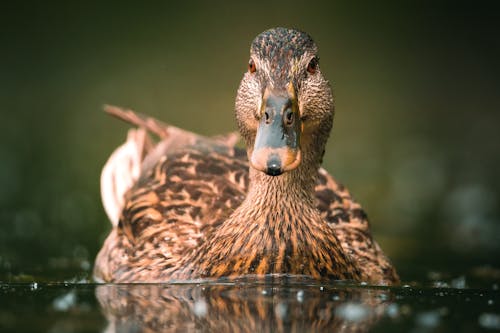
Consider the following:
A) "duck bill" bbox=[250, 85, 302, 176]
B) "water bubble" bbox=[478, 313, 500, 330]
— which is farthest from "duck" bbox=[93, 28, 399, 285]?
"water bubble" bbox=[478, 313, 500, 330]

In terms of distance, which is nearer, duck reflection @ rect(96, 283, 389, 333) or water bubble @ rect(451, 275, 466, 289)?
duck reflection @ rect(96, 283, 389, 333)

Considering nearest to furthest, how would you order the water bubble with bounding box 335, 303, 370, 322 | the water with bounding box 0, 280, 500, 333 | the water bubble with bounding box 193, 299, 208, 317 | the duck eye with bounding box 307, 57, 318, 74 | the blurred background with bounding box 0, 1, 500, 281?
the water with bounding box 0, 280, 500, 333 < the water bubble with bounding box 335, 303, 370, 322 < the water bubble with bounding box 193, 299, 208, 317 < the duck eye with bounding box 307, 57, 318, 74 < the blurred background with bounding box 0, 1, 500, 281

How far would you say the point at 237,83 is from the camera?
13.0 meters

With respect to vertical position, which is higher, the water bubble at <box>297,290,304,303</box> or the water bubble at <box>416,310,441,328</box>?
the water bubble at <box>297,290,304,303</box>

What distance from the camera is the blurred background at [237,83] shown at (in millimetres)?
10656

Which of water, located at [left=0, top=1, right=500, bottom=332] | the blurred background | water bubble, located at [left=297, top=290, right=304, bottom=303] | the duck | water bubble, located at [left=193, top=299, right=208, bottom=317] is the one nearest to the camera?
water bubble, located at [left=193, top=299, right=208, bottom=317]

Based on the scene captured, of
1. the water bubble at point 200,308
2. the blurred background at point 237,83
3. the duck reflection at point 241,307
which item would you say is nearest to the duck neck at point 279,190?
the duck reflection at point 241,307

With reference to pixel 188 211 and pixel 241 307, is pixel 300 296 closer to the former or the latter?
pixel 241 307

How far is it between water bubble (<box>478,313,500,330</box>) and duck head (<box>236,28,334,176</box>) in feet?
4.18

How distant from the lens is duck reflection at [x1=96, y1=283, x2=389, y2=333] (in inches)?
156

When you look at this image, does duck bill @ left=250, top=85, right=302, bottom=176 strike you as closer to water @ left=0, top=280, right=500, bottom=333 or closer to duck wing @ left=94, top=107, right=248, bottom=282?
water @ left=0, top=280, right=500, bottom=333

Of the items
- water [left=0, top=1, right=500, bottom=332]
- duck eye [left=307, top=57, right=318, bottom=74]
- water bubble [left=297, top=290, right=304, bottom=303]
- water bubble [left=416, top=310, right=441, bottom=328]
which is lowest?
water bubble [left=416, top=310, right=441, bottom=328]

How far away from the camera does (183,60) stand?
44.1 feet

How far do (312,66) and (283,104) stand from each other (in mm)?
642
